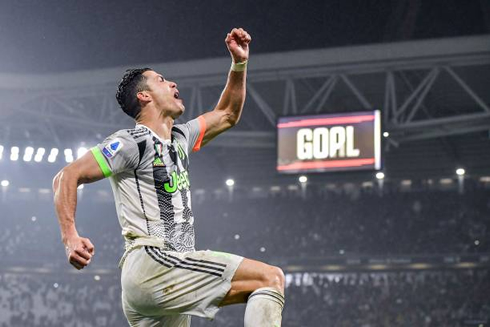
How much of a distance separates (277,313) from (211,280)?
39cm

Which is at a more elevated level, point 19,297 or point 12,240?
point 12,240

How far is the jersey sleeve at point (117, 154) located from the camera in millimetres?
3934

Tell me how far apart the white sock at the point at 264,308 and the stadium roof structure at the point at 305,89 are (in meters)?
10.1

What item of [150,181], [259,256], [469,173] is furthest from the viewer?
[259,256]

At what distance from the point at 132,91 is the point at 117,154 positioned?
1.81 feet

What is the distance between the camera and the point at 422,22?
48.2 feet

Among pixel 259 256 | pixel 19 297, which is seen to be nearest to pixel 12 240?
pixel 19 297

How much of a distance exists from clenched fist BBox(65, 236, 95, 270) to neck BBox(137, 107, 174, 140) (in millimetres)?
892

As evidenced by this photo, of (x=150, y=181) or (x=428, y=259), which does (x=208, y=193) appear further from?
(x=150, y=181)

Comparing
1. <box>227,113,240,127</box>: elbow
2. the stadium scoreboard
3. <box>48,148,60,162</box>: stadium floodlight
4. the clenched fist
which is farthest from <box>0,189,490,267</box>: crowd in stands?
the clenched fist

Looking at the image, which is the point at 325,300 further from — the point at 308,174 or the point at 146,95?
the point at 146,95

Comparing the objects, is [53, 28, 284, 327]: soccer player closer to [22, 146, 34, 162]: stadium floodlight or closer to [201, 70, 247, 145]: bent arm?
[201, 70, 247, 145]: bent arm

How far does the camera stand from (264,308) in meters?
3.69

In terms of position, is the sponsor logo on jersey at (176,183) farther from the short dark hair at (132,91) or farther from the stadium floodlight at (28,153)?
the stadium floodlight at (28,153)
